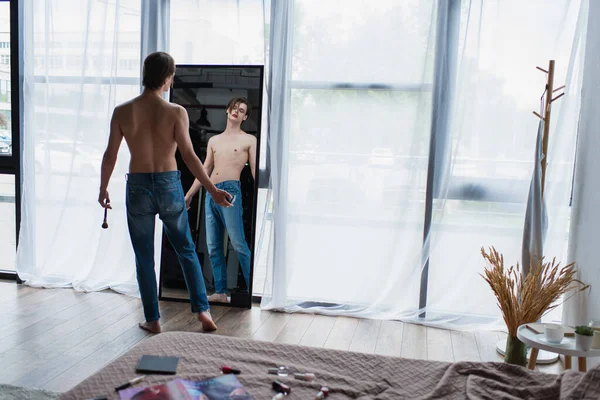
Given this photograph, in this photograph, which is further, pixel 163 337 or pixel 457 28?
pixel 457 28

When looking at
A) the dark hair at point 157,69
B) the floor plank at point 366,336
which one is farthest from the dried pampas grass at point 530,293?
the dark hair at point 157,69

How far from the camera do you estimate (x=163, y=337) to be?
191 cm

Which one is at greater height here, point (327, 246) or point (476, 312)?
point (327, 246)

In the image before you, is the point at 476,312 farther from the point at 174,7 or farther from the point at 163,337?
the point at 174,7

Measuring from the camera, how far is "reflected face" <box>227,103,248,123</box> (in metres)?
3.73

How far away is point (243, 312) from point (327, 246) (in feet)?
2.27

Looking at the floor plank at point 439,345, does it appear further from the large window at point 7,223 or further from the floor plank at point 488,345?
the large window at point 7,223

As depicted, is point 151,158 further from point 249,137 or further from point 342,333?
point 342,333

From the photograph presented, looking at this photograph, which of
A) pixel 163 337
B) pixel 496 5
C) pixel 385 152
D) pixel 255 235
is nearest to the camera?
pixel 163 337

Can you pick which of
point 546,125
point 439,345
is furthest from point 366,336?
point 546,125

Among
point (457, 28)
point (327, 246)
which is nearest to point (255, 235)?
point (327, 246)

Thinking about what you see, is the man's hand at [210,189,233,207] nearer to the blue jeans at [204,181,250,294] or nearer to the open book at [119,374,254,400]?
the blue jeans at [204,181,250,294]

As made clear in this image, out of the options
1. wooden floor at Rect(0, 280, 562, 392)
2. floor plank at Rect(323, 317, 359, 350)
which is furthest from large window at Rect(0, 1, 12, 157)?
floor plank at Rect(323, 317, 359, 350)

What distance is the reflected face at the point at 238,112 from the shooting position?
12.2 feet
